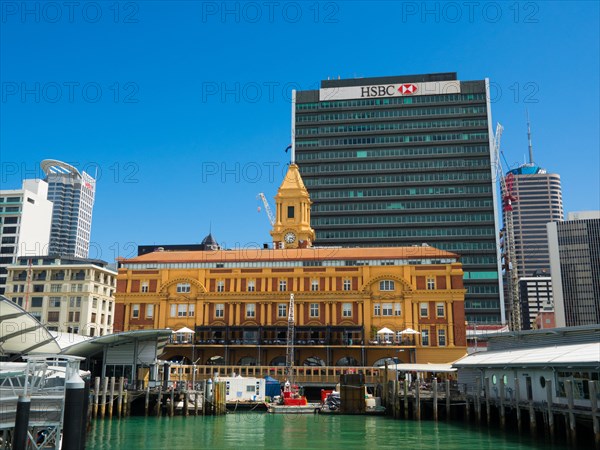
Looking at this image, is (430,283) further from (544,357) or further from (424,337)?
(544,357)

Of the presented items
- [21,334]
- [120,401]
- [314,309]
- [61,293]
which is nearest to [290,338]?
[314,309]

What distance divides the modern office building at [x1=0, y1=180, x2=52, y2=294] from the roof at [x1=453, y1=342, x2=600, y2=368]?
132 metres

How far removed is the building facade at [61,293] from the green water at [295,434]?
73964 mm

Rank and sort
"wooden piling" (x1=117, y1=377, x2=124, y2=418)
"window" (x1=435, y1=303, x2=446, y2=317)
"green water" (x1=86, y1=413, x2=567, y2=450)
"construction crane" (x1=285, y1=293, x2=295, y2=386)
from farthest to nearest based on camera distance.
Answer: "window" (x1=435, y1=303, x2=446, y2=317), "construction crane" (x1=285, y1=293, x2=295, y2=386), "wooden piling" (x1=117, y1=377, x2=124, y2=418), "green water" (x1=86, y1=413, x2=567, y2=450)

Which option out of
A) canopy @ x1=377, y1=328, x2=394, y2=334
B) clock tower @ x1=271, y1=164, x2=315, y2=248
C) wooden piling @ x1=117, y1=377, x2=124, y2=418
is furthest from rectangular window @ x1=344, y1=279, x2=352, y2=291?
wooden piling @ x1=117, y1=377, x2=124, y2=418

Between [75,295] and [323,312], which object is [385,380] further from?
[75,295]

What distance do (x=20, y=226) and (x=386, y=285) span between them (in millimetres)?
111089

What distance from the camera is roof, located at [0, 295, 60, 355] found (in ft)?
162

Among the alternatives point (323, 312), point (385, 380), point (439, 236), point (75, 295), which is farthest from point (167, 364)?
point (439, 236)

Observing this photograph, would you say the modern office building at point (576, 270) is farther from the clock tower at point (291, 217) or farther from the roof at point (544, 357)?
the roof at point (544, 357)

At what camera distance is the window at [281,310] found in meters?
90.2

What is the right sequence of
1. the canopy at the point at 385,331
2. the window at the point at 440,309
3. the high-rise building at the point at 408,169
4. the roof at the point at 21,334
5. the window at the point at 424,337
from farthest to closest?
the high-rise building at the point at 408,169 → the window at the point at 440,309 → the window at the point at 424,337 → the canopy at the point at 385,331 → the roof at the point at 21,334

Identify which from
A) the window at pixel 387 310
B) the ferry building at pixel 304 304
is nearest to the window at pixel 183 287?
the ferry building at pixel 304 304

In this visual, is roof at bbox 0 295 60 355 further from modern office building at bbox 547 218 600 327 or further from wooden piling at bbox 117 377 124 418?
modern office building at bbox 547 218 600 327
